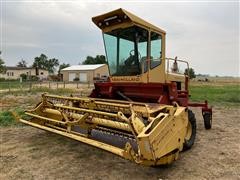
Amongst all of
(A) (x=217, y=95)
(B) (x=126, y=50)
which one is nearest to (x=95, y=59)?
(A) (x=217, y=95)

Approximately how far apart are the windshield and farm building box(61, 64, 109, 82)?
171ft

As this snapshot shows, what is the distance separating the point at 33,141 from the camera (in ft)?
22.6

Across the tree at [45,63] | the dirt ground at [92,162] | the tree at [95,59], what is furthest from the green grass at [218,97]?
the tree at [45,63]

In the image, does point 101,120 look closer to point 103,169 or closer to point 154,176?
point 103,169

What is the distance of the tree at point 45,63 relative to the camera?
10544 cm

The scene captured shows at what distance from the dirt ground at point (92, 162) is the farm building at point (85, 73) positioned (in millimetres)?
53062

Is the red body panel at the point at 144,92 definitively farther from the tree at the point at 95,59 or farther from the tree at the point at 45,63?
the tree at the point at 45,63

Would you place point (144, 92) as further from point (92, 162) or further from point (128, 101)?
point (92, 162)

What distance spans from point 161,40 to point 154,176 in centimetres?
403

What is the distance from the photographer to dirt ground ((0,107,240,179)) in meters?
4.72

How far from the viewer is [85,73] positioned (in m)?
61.9

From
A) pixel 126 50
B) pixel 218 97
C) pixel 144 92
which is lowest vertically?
pixel 218 97

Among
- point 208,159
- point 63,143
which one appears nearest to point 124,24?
point 63,143

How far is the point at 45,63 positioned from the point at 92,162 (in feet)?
352
